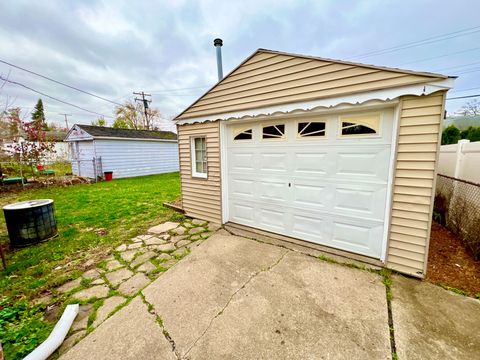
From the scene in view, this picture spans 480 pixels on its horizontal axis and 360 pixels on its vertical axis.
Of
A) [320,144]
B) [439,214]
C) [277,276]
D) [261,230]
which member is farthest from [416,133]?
[439,214]

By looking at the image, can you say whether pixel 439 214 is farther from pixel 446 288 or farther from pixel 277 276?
pixel 277 276

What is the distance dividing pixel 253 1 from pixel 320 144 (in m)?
4.96

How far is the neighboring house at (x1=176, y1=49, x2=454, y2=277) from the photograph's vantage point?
7.99 feet

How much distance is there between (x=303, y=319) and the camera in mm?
1982

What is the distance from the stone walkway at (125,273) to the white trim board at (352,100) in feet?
8.37

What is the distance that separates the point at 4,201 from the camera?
698cm

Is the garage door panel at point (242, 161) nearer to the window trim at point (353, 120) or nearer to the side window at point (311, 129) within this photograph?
the side window at point (311, 129)

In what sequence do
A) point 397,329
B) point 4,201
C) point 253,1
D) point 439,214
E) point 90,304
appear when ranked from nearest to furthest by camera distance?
point 397,329 → point 90,304 → point 439,214 → point 253,1 → point 4,201

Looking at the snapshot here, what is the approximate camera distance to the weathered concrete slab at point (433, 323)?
1.63 metres

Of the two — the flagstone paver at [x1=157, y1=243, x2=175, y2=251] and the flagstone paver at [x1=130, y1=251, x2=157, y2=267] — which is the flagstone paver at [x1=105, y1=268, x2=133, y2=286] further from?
the flagstone paver at [x1=157, y1=243, x2=175, y2=251]

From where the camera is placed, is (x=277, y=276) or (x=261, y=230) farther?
(x=261, y=230)

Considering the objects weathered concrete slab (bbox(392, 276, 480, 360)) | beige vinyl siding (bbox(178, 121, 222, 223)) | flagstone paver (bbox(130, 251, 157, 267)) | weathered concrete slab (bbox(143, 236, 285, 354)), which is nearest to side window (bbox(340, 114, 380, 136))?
weathered concrete slab (bbox(392, 276, 480, 360))

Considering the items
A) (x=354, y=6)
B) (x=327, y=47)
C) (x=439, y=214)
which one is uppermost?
(x=327, y=47)

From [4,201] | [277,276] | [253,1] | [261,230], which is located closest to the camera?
[277,276]
